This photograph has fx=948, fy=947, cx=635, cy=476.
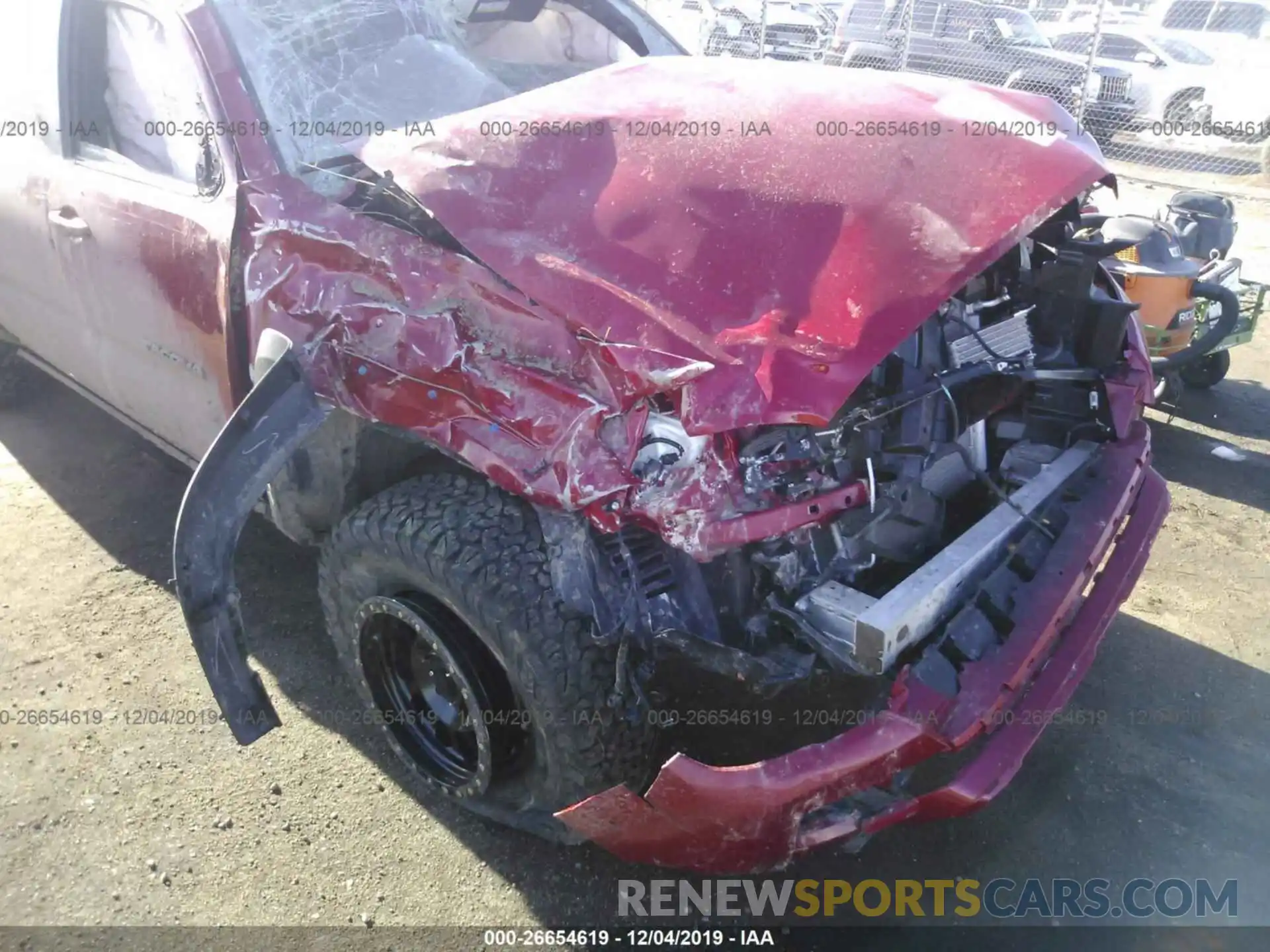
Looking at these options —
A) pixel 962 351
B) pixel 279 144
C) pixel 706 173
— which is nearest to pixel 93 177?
pixel 279 144

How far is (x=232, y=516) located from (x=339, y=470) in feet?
1.54

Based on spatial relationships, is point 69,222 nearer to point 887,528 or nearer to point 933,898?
point 887,528

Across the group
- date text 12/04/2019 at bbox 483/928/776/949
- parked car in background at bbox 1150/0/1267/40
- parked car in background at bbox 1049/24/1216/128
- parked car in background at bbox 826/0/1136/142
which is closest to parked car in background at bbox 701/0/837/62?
parked car in background at bbox 826/0/1136/142

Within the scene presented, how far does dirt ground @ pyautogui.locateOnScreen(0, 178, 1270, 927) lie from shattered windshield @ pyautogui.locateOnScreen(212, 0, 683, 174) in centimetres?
171

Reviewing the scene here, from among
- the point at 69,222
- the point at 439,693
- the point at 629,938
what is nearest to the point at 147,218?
the point at 69,222

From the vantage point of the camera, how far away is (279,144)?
271 centimetres

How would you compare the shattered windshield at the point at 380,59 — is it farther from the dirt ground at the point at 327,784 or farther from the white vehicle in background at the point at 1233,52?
the white vehicle in background at the point at 1233,52

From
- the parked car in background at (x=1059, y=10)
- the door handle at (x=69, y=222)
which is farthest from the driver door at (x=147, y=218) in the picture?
the parked car in background at (x=1059, y=10)

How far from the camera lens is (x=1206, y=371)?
18.1 feet

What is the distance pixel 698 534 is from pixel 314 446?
1246 millimetres

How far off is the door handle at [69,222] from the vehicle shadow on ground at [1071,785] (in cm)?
125

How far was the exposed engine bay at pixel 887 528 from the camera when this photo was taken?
7.05 ft

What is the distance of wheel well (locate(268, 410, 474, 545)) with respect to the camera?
2.69 metres

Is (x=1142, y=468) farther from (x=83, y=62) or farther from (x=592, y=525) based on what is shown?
(x=83, y=62)
